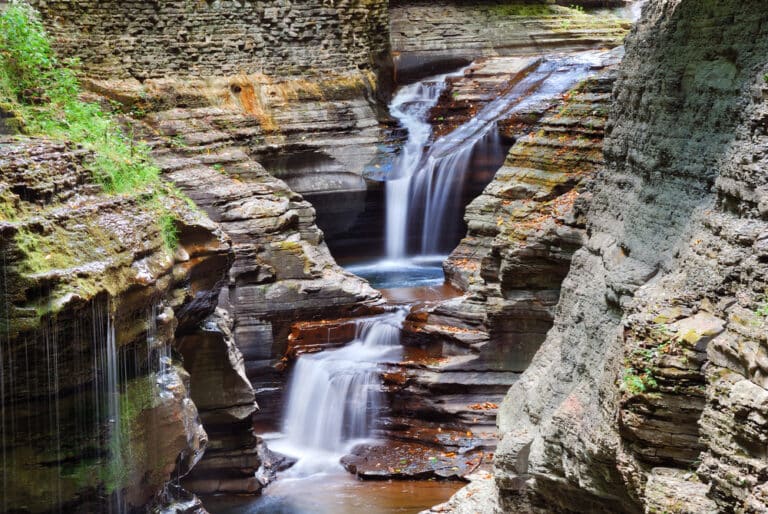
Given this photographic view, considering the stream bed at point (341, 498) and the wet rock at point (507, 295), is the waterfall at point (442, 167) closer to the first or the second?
the wet rock at point (507, 295)

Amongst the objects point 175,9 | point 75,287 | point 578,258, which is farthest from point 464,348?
point 175,9

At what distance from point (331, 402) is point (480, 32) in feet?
47.6

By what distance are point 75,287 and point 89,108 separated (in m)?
5.24

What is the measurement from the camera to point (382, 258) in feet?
72.9

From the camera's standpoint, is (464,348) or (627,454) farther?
(464,348)

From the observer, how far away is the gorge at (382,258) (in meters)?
5.89

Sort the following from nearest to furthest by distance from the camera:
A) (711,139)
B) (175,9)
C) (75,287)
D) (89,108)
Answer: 1. (711,139)
2. (75,287)
3. (89,108)
4. (175,9)

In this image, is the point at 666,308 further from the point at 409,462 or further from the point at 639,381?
the point at 409,462

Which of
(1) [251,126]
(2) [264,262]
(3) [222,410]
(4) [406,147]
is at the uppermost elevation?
(1) [251,126]

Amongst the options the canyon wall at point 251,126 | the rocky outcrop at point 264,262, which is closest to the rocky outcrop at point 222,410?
the canyon wall at point 251,126

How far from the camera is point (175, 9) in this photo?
21266 mm

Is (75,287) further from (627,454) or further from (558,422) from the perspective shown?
(627,454)

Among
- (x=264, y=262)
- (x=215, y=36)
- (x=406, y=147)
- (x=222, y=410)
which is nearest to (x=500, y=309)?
(x=222, y=410)

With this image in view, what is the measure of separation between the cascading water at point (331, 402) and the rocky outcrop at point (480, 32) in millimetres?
11384
